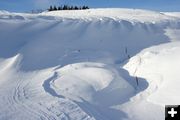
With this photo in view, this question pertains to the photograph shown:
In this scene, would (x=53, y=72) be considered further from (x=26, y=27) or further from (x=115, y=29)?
(x=115, y=29)

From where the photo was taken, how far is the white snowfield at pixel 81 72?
18.9ft

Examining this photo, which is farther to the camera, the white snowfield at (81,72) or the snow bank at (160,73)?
the snow bank at (160,73)

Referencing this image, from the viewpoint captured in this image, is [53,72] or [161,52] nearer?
[53,72]

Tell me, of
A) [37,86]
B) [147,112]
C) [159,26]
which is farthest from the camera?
[159,26]

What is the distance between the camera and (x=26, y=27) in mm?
10578

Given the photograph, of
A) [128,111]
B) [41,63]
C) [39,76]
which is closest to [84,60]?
[41,63]

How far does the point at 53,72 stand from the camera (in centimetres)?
757

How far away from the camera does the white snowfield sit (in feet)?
18.9

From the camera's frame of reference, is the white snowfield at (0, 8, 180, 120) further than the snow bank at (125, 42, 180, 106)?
No

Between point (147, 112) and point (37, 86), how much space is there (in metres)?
2.05

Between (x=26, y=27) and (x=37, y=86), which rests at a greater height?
(x=26, y=27)

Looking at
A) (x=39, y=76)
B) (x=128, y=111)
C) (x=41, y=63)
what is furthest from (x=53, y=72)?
(x=128, y=111)

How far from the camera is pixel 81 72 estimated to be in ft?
24.4

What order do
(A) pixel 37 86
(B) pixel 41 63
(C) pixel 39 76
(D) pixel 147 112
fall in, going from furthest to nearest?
(B) pixel 41 63 → (C) pixel 39 76 → (A) pixel 37 86 → (D) pixel 147 112
